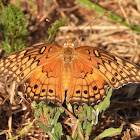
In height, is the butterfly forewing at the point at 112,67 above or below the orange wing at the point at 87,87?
above

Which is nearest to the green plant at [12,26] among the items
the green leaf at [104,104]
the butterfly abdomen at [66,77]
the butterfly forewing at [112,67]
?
the butterfly abdomen at [66,77]

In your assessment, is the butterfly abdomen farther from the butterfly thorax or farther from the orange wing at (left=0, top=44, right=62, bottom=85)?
the orange wing at (left=0, top=44, right=62, bottom=85)

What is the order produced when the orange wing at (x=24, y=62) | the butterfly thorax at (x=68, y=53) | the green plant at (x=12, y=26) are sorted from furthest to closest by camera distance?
the green plant at (x=12, y=26) < the butterfly thorax at (x=68, y=53) < the orange wing at (x=24, y=62)

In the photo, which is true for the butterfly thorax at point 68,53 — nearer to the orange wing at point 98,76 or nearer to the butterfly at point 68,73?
the butterfly at point 68,73

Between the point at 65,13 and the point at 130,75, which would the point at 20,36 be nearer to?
the point at 65,13

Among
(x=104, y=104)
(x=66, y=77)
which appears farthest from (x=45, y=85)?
(x=104, y=104)

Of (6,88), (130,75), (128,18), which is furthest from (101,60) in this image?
(128,18)

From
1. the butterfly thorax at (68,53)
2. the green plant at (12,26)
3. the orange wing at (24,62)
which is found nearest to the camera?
the orange wing at (24,62)

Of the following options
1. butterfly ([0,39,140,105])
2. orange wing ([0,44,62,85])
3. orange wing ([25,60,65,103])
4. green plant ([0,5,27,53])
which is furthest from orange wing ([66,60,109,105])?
green plant ([0,5,27,53])
